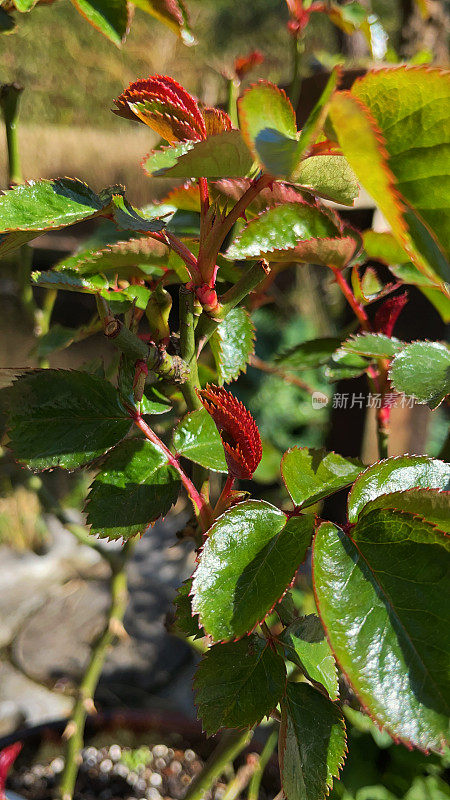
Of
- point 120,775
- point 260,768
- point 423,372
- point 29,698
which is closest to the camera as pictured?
point 423,372

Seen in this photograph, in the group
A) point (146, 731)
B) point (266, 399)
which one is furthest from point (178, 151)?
point (266, 399)

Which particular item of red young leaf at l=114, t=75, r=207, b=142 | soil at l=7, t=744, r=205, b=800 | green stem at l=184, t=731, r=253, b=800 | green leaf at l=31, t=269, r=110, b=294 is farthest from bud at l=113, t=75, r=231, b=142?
soil at l=7, t=744, r=205, b=800

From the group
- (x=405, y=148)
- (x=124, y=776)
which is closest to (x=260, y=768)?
(x=124, y=776)

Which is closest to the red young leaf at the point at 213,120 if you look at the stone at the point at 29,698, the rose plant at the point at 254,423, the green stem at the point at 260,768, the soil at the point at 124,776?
the rose plant at the point at 254,423

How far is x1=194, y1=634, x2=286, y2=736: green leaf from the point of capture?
1.23 ft

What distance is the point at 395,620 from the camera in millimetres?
306

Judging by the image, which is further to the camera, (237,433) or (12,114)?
(12,114)

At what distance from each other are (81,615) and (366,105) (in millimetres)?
1753

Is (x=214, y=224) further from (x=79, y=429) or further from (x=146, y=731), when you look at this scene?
(x=146, y=731)

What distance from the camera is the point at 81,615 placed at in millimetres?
1758

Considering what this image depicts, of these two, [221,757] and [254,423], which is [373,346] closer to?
[254,423]

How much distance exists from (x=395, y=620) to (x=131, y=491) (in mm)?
188

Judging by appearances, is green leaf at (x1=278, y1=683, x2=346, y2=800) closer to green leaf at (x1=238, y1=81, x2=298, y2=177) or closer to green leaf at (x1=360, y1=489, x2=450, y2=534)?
green leaf at (x1=360, y1=489, x2=450, y2=534)

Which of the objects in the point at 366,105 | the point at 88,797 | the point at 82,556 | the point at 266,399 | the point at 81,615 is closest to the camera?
the point at 366,105
